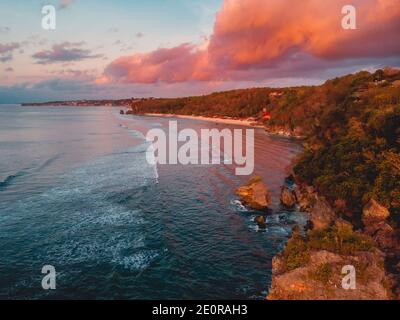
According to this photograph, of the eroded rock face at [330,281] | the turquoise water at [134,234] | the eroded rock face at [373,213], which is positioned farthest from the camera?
the eroded rock face at [373,213]

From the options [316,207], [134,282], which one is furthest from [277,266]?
[316,207]

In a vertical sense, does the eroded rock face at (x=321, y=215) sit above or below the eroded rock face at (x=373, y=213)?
below

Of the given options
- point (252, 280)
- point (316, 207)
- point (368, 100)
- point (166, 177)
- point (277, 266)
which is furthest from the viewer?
point (166, 177)

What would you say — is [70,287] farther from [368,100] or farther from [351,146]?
[368,100]

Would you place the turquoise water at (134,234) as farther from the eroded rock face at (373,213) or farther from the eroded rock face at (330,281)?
the eroded rock face at (373,213)

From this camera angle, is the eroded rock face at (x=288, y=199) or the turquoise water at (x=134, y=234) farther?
the eroded rock face at (x=288, y=199)

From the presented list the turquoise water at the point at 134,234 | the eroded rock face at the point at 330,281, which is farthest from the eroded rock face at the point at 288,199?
the eroded rock face at the point at 330,281
